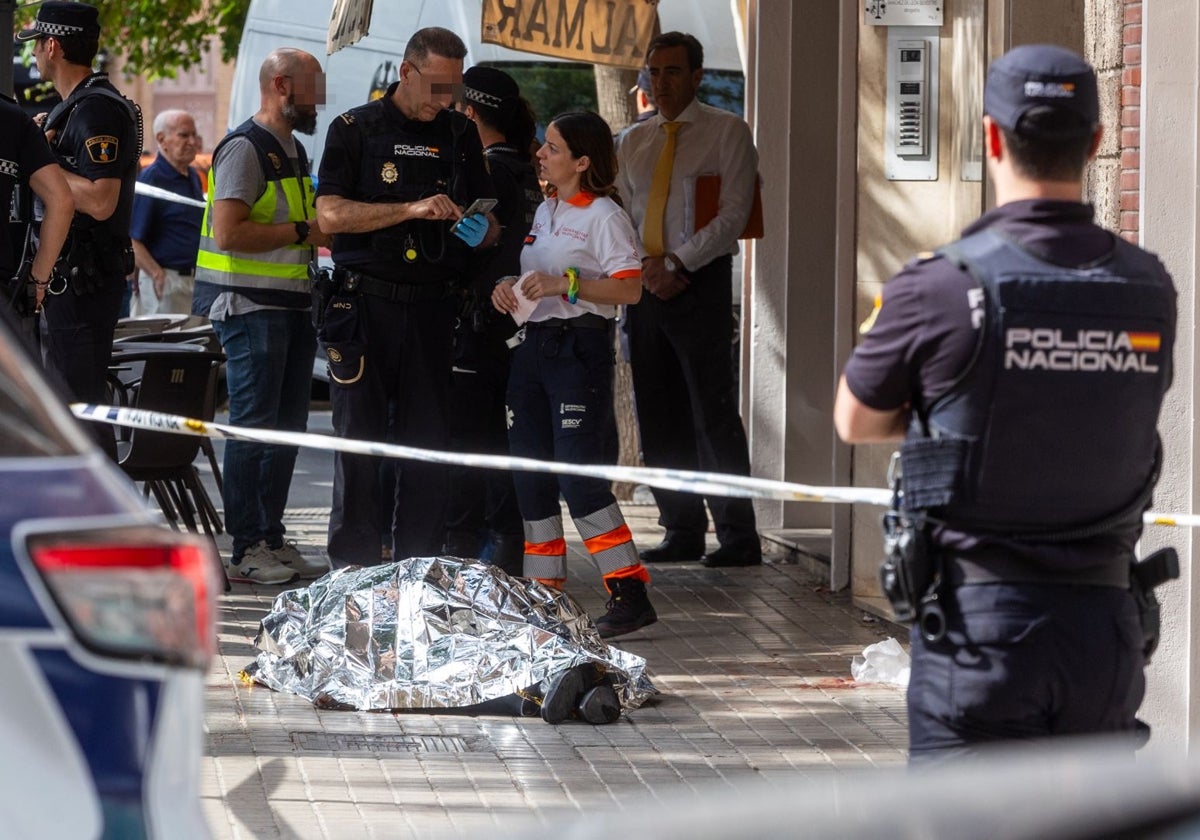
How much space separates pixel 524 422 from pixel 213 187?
1830 mm

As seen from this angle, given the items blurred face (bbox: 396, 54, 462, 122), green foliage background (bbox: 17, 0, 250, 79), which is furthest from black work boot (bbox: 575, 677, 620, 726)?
green foliage background (bbox: 17, 0, 250, 79)

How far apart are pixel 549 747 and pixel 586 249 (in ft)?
6.98

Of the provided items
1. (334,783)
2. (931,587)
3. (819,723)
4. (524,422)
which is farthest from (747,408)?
(931,587)

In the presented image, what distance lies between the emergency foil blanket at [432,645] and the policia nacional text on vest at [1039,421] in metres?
2.79

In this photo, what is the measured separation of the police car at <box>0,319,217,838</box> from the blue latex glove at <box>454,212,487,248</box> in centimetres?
444

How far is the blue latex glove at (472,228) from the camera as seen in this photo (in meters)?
7.08

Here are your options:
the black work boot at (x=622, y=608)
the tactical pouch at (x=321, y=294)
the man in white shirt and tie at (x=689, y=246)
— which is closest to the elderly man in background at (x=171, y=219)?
the man in white shirt and tie at (x=689, y=246)

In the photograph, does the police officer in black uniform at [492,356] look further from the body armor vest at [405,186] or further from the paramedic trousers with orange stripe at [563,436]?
the paramedic trousers with orange stripe at [563,436]

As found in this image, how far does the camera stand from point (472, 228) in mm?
7102

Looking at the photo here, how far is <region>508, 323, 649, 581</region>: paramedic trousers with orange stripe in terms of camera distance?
696 cm

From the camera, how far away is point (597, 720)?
5.89 m

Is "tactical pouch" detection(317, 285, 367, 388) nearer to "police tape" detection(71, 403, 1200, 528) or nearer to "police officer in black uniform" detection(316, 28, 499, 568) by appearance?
"police officer in black uniform" detection(316, 28, 499, 568)

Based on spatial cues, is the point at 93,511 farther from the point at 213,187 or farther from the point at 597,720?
the point at 213,187

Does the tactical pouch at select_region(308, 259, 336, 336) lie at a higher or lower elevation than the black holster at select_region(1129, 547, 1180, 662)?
higher
